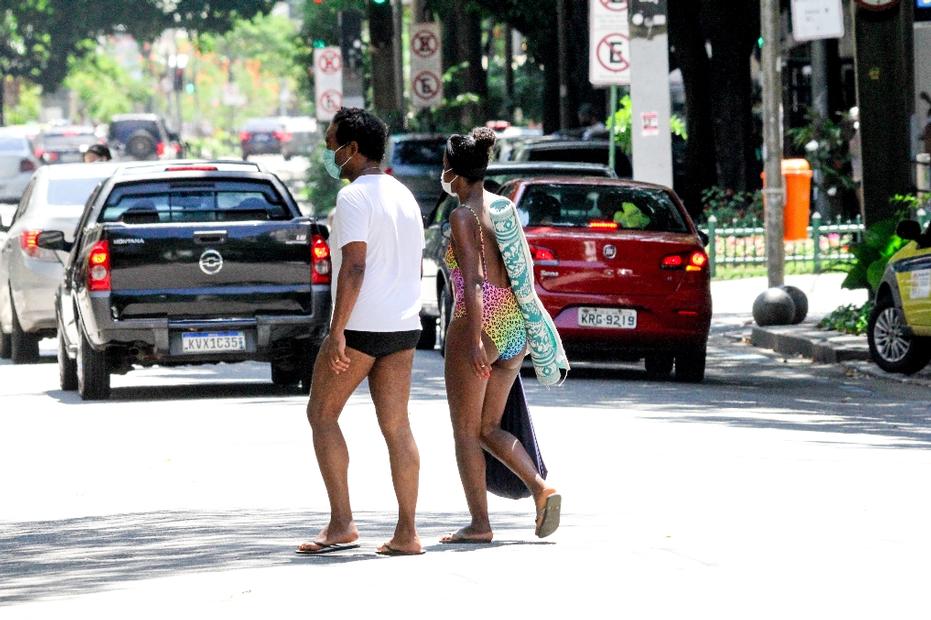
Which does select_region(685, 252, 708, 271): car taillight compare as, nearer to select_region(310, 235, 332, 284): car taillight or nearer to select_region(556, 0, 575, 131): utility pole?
select_region(310, 235, 332, 284): car taillight

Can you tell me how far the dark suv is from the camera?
226ft

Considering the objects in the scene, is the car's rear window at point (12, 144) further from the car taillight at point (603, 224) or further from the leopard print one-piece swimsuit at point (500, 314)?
the leopard print one-piece swimsuit at point (500, 314)

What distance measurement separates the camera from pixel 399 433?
893cm

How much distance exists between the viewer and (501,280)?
920 cm

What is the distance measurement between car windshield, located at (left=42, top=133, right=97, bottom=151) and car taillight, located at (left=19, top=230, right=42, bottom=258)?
46.7 m

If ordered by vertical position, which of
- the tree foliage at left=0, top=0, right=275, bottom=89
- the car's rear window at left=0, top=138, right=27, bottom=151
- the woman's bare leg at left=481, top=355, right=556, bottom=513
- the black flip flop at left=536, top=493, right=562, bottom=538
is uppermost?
the tree foliage at left=0, top=0, right=275, bottom=89

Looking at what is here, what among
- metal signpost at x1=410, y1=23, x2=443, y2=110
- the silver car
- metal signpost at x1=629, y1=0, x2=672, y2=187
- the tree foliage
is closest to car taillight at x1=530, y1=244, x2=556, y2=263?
the silver car

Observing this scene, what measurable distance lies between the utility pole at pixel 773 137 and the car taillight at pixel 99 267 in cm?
976

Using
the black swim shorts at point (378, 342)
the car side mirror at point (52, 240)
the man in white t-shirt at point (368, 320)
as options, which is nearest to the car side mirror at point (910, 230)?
the car side mirror at point (52, 240)

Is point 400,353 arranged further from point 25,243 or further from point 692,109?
point 692,109

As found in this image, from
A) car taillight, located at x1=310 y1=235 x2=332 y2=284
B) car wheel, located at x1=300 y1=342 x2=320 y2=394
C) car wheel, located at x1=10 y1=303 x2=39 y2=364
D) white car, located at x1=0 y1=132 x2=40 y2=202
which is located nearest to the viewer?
car taillight, located at x1=310 y1=235 x2=332 y2=284

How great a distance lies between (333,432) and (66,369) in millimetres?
8870

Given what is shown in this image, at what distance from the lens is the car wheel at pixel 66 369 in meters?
17.3

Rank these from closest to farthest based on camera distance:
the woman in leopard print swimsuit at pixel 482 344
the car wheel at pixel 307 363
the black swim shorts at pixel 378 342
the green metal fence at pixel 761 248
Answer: the black swim shorts at pixel 378 342 < the woman in leopard print swimsuit at pixel 482 344 < the car wheel at pixel 307 363 < the green metal fence at pixel 761 248
